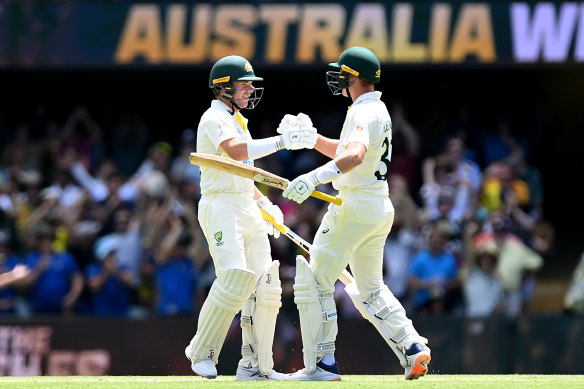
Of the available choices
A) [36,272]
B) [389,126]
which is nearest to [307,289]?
[389,126]

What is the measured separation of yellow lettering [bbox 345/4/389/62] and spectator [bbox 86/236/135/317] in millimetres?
3365

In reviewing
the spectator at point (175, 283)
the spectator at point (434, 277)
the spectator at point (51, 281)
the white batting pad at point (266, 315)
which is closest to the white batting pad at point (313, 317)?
the white batting pad at point (266, 315)

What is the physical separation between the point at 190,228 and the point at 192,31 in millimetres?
2239

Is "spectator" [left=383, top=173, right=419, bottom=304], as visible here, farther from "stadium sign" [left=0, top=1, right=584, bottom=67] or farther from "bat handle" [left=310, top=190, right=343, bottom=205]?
"bat handle" [left=310, top=190, right=343, bottom=205]

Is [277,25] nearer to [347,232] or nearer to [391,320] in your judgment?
[347,232]

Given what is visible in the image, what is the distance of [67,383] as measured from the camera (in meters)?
7.50

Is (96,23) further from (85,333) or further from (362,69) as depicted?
(362,69)

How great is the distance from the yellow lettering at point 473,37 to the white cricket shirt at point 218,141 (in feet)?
17.2

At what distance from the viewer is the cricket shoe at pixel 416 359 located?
7684 mm

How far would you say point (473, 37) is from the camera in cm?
1254

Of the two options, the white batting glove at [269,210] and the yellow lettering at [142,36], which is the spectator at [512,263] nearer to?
the white batting glove at [269,210]

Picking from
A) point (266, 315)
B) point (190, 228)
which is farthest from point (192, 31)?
point (266, 315)

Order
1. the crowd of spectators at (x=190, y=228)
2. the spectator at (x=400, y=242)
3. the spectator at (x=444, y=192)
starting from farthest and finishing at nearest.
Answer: the spectator at (x=444, y=192), the spectator at (x=400, y=242), the crowd of spectators at (x=190, y=228)

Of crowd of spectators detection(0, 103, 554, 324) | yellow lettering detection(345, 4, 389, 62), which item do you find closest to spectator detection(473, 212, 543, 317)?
crowd of spectators detection(0, 103, 554, 324)
